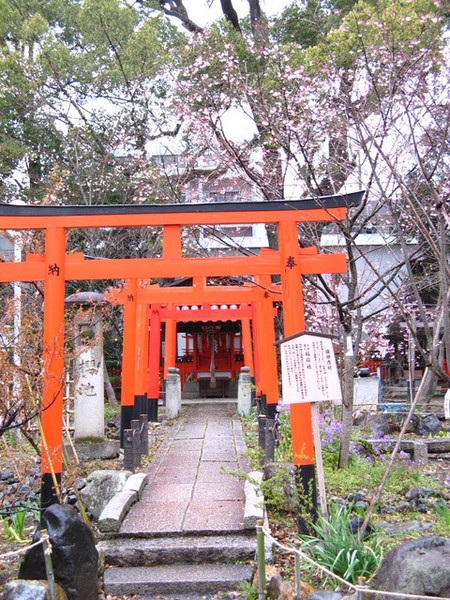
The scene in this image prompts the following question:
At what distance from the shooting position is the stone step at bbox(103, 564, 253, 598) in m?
5.39

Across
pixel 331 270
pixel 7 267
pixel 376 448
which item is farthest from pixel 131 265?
pixel 376 448

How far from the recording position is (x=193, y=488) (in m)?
7.95

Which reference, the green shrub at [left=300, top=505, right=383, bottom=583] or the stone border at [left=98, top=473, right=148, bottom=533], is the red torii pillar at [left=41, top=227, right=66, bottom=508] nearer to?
the stone border at [left=98, top=473, right=148, bottom=533]

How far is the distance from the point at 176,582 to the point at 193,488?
253 centimetres

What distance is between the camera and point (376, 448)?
378 inches

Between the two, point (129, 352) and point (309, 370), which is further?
point (129, 352)

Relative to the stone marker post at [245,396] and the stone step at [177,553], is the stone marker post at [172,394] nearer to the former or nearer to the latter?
the stone marker post at [245,396]

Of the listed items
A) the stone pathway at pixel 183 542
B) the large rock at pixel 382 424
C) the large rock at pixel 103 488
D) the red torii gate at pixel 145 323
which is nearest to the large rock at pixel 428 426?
the large rock at pixel 382 424

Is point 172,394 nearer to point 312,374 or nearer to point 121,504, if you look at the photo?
point 121,504

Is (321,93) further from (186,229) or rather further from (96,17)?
(96,17)

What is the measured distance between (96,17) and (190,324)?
10532 millimetres

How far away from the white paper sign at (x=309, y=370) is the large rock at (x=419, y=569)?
1.94m

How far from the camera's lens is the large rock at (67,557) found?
466cm

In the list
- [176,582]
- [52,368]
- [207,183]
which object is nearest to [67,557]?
[176,582]
